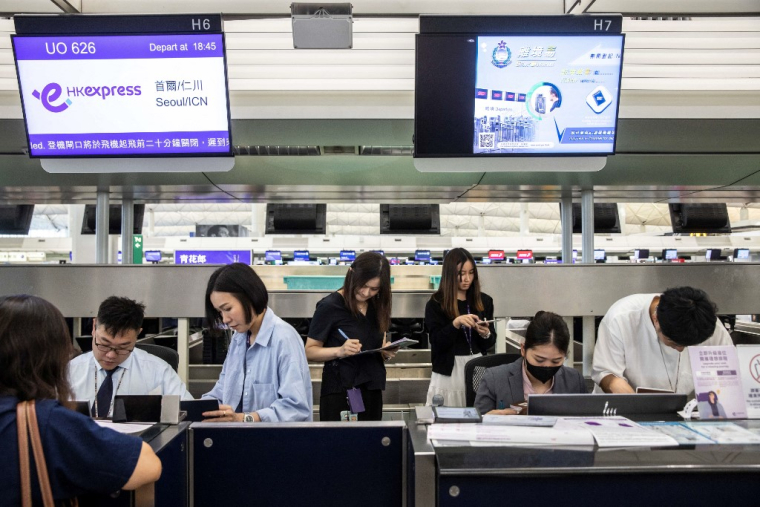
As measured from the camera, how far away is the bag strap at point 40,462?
1.14 metres

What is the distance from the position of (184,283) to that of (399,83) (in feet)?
6.70

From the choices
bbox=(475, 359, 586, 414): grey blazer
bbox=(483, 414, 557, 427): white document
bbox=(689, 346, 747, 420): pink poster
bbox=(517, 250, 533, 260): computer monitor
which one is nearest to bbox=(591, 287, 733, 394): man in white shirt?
bbox=(475, 359, 586, 414): grey blazer

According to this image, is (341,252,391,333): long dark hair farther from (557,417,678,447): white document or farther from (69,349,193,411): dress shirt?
(557,417,678,447): white document

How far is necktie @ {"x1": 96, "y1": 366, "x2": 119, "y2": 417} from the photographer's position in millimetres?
2316

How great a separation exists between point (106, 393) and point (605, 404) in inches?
74.6

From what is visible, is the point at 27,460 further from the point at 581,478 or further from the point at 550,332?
the point at 550,332

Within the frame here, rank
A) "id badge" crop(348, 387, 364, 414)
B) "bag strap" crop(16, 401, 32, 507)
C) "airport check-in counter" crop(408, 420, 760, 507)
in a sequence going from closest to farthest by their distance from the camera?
"bag strap" crop(16, 401, 32, 507) → "airport check-in counter" crop(408, 420, 760, 507) → "id badge" crop(348, 387, 364, 414)

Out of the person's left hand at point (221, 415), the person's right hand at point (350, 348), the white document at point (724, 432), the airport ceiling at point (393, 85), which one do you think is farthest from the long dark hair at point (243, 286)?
the airport ceiling at point (393, 85)

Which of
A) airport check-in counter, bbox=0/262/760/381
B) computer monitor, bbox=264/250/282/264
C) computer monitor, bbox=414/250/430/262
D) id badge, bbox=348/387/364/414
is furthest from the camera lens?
computer monitor, bbox=414/250/430/262

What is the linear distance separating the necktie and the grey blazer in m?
1.52

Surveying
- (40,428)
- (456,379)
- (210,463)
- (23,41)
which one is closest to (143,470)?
(40,428)

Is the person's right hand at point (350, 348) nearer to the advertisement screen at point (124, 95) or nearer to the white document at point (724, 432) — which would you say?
the advertisement screen at point (124, 95)

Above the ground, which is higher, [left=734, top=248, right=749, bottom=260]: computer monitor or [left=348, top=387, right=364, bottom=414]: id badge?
[left=734, top=248, right=749, bottom=260]: computer monitor

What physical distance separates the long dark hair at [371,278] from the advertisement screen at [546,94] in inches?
29.6
